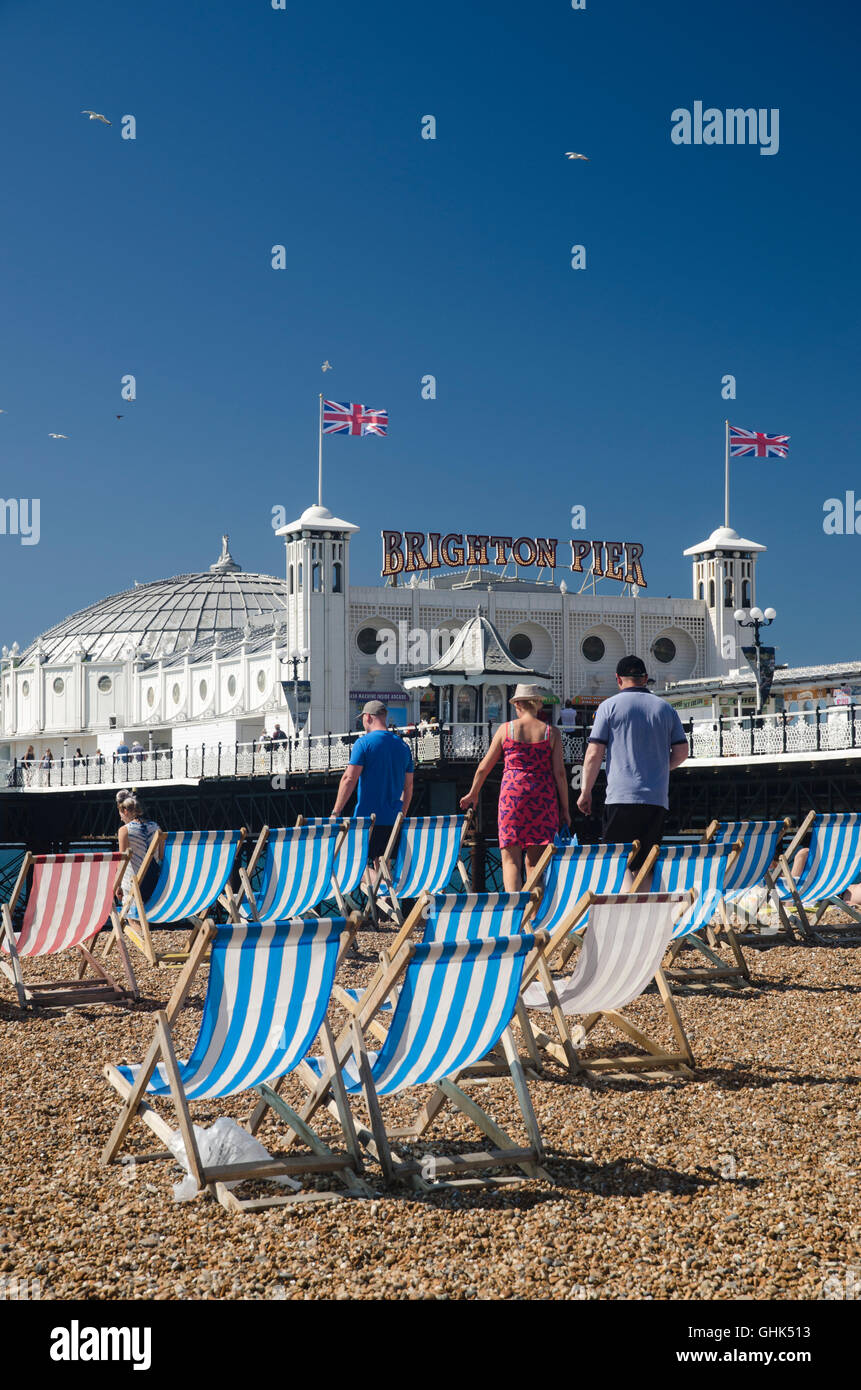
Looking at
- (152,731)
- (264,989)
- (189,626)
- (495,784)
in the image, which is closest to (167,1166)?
(264,989)

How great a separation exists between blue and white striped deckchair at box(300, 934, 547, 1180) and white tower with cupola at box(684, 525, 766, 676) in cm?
5239

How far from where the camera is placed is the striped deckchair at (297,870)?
8.91 metres

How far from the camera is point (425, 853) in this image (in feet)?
34.7

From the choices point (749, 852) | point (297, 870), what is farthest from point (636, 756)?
point (297, 870)

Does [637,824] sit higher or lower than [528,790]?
lower

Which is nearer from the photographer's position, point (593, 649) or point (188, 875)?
point (188, 875)

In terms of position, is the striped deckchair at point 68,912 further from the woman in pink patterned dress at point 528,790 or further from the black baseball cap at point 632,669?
the black baseball cap at point 632,669

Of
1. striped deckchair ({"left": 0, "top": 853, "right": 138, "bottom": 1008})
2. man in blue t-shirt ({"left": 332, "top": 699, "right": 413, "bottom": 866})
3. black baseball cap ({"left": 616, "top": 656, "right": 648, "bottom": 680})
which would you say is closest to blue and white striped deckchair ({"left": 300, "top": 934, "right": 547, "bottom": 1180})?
black baseball cap ({"left": 616, "top": 656, "right": 648, "bottom": 680})

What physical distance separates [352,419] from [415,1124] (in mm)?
42319

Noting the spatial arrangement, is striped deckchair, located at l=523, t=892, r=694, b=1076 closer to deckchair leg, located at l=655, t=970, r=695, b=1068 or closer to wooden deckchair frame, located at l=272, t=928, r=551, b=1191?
deckchair leg, located at l=655, t=970, r=695, b=1068

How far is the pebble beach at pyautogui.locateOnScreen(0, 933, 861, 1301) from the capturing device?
11.6 ft

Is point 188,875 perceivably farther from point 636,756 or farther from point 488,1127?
point 488,1127
